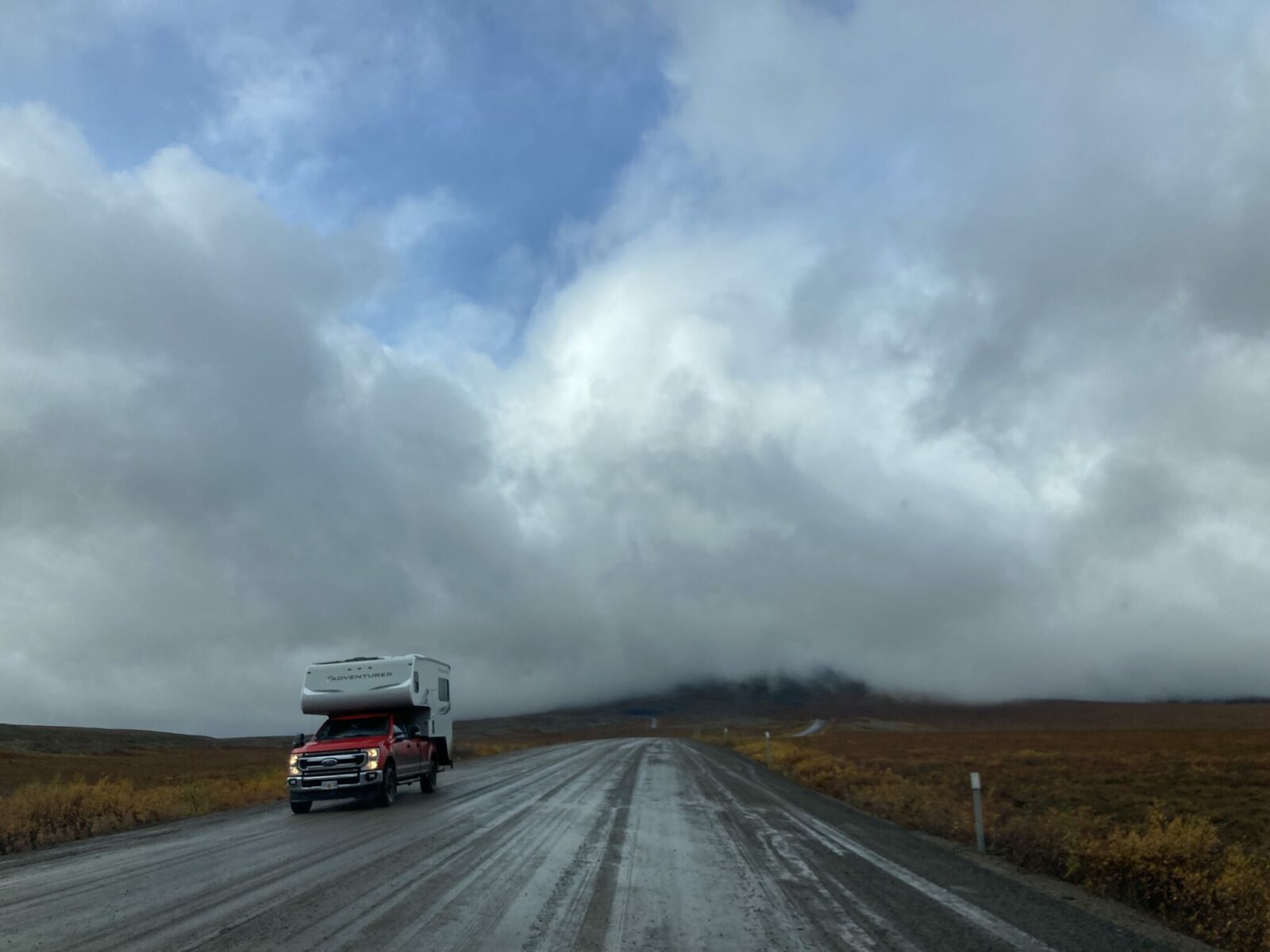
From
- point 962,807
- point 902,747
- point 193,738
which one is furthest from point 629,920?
point 193,738

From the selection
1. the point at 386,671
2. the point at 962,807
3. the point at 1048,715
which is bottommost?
the point at 1048,715

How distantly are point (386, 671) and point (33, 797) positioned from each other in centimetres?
749

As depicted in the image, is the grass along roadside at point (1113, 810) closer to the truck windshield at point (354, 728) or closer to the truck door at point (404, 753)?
the truck door at point (404, 753)

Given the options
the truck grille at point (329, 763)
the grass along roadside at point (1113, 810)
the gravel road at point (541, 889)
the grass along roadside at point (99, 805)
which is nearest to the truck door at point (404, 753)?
the truck grille at point (329, 763)

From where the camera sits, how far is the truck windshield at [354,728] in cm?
2080

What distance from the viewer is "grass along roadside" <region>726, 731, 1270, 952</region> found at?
9148 mm

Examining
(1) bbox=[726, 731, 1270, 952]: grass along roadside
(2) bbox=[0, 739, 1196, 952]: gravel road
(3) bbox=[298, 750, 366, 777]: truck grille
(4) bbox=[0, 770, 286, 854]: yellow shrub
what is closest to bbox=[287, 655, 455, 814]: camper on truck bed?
(3) bbox=[298, 750, 366, 777]: truck grille

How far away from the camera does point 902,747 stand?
64.2 m

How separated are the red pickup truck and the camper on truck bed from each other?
0.06 ft

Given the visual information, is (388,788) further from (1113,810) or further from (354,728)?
(1113,810)

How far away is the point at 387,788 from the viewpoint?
19969mm

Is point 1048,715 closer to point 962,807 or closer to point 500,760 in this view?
point 500,760

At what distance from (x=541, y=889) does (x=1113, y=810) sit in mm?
20945

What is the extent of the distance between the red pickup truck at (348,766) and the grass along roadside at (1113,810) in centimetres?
1053
